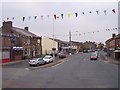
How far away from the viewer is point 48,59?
5128cm

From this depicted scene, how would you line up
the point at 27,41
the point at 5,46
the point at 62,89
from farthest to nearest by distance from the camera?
the point at 27,41
the point at 5,46
the point at 62,89

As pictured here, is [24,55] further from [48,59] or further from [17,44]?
[48,59]

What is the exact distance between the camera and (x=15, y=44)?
6241cm

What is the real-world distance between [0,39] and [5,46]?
7.46 feet

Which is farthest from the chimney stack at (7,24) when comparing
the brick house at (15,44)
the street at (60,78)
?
the street at (60,78)

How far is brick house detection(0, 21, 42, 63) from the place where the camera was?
56.0 meters

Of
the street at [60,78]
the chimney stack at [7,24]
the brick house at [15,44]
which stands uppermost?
the chimney stack at [7,24]

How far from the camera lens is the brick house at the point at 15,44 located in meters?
56.0

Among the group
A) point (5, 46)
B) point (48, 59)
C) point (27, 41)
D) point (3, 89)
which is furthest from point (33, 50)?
point (3, 89)

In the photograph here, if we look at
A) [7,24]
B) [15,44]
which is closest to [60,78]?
[15,44]

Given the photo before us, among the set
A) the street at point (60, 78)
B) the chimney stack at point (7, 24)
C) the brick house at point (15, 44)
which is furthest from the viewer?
the chimney stack at point (7, 24)

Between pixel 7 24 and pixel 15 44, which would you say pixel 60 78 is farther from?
pixel 7 24

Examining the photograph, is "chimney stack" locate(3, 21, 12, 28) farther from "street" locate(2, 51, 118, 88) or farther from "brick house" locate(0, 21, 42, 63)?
"street" locate(2, 51, 118, 88)

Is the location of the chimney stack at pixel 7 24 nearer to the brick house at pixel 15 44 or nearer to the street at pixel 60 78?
the brick house at pixel 15 44
